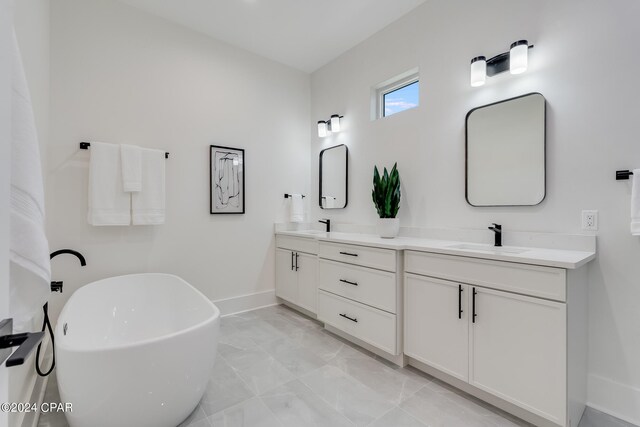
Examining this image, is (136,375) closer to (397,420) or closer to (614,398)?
(397,420)

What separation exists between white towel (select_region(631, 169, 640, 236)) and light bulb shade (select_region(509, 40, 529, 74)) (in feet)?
2.85

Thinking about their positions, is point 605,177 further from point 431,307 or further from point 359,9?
point 359,9

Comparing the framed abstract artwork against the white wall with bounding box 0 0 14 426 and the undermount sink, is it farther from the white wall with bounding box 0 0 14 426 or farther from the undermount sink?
the white wall with bounding box 0 0 14 426

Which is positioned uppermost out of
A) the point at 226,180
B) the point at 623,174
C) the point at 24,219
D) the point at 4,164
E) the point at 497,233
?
the point at 226,180

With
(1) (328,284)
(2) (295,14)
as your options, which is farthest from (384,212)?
(2) (295,14)

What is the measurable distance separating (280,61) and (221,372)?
3272 millimetres

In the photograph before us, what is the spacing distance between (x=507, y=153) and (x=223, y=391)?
244 cm

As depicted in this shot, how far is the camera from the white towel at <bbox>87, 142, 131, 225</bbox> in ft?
7.49

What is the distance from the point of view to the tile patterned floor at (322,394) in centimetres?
156

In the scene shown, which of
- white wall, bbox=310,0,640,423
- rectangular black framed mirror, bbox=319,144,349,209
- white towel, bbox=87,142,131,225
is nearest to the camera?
white wall, bbox=310,0,640,423

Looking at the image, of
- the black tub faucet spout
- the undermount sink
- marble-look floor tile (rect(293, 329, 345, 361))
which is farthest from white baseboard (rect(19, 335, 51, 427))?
the undermount sink

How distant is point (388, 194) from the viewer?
254 centimetres

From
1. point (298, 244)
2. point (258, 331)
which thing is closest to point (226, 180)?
point (298, 244)

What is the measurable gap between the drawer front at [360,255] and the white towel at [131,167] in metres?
1.65
